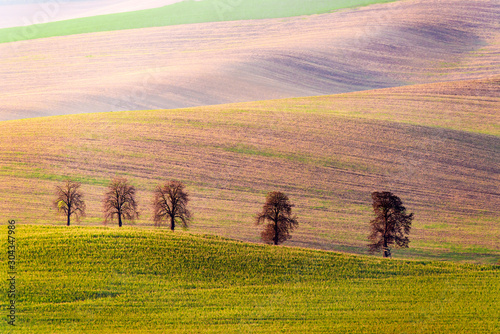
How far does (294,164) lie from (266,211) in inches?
423

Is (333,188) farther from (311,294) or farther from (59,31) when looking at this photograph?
(59,31)

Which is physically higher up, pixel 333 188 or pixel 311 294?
pixel 333 188

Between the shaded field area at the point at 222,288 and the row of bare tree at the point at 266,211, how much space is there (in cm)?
294

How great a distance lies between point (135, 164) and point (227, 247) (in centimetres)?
1510

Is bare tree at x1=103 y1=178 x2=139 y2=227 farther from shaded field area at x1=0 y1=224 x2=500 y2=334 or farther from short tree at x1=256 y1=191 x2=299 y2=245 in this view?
short tree at x1=256 y1=191 x2=299 y2=245

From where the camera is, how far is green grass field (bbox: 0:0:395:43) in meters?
82.6

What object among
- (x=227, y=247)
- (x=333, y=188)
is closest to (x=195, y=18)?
(x=333, y=188)

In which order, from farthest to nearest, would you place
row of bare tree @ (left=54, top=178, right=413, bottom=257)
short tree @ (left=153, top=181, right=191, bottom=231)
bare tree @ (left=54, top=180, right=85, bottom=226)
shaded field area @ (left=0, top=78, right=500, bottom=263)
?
shaded field area @ (left=0, top=78, right=500, bottom=263), bare tree @ (left=54, top=180, right=85, bottom=226), short tree @ (left=153, top=181, right=191, bottom=231), row of bare tree @ (left=54, top=178, right=413, bottom=257)

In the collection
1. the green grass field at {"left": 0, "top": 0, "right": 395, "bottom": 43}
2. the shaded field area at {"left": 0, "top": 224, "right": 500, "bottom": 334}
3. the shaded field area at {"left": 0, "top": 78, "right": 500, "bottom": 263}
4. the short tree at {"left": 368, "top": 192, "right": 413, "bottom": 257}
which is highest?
the green grass field at {"left": 0, "top": 0, "right": 395, "bottom": 43}

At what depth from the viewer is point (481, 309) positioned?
20.4 m

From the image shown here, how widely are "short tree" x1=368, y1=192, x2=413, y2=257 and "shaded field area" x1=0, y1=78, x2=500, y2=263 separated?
4.57 ft

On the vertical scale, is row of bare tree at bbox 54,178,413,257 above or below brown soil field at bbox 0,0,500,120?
below

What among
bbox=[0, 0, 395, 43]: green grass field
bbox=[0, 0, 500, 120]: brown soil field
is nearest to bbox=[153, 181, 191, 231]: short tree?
bbox=[0, 0, 500, 120]: brown soil field

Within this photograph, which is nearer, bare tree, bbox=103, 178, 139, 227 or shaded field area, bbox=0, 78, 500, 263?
bare tree, bbox=103, 178, 139, 227
